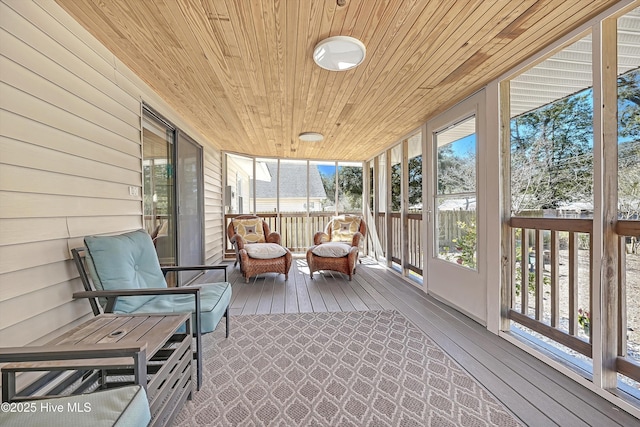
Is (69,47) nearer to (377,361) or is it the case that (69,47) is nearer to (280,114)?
(280,114)

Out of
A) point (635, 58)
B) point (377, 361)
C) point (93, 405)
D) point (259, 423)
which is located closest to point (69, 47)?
point (93, 405)

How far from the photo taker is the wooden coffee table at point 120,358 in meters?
0.98

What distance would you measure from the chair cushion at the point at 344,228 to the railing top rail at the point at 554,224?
303cm

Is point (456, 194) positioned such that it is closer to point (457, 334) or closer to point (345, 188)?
point (457, 334)

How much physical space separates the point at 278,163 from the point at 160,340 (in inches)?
216

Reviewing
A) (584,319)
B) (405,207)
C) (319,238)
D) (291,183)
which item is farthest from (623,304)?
(291,183)

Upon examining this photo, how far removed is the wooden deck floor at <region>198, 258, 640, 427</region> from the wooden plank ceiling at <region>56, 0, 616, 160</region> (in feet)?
7.52

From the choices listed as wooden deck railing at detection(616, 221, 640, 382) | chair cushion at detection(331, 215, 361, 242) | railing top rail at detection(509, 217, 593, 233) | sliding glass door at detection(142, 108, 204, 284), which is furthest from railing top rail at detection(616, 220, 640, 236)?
chair cushion at detection(331, 215, 361, 242)

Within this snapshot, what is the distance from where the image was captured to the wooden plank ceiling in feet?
5.44

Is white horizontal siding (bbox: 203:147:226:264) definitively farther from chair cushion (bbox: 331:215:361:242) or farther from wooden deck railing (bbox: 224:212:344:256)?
chair cushion (bbox: 331:215:361:242)

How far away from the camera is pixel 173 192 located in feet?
11.5

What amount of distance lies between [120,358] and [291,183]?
224 inches

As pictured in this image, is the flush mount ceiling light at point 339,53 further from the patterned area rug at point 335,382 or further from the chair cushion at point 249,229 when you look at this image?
the chair cushion at point 249,229

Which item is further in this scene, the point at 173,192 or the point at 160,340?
the point at 173,192
